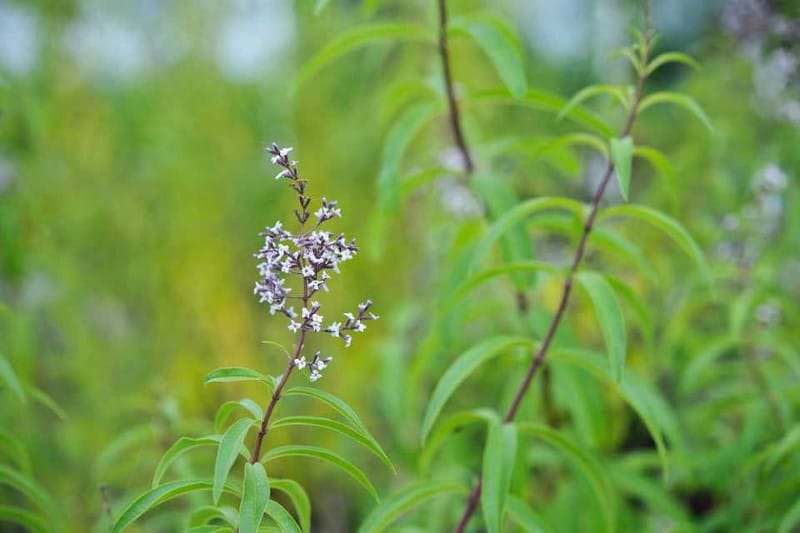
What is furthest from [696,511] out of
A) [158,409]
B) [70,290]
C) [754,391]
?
[70,290]

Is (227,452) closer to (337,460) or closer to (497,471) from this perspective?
(337,460)

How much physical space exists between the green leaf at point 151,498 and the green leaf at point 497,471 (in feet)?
1.20

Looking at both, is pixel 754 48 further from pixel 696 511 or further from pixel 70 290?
pixel 70 290

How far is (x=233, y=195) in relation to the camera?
12.0ft

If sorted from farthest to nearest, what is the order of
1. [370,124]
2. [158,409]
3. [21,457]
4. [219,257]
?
[370,124]
[219,257]
[158,409]
[21,457]

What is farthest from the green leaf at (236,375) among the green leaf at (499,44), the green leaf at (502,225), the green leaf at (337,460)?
the green leaf at (499,44)

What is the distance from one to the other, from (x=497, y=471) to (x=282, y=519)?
0.34m

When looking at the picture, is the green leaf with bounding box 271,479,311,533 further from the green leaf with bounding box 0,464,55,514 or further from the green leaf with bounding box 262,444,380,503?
the green leaf with bounding box 0,464,55,514

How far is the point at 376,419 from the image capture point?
3.27 m

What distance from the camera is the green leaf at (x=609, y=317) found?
1135mm

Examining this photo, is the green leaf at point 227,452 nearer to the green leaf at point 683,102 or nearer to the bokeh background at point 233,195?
the bokeh background at point 233,195

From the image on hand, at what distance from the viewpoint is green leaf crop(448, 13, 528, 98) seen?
136 centimetres

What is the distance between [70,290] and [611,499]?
1906 millimetres

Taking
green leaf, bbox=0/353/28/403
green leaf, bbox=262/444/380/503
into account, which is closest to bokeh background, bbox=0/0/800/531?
green leaf, bbox=0/353/28/403
